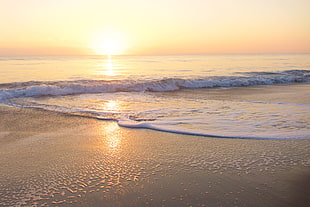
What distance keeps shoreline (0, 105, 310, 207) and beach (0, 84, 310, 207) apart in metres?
0.01

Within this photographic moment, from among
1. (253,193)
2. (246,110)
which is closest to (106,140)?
(253,193)

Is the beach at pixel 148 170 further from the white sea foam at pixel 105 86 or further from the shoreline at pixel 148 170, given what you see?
the white sea foam at pixel 105 86

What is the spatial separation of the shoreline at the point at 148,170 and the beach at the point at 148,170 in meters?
0.01

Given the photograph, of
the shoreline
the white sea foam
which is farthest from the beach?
the white sea foam

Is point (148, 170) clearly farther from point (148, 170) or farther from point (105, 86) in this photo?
point (105, 86)

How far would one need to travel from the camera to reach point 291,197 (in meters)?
2.87

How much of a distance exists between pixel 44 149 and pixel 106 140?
113 cm

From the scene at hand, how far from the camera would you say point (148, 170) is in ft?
11.8

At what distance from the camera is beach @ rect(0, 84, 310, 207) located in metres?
2.88

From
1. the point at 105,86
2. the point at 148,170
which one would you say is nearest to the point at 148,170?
the point at 148,170

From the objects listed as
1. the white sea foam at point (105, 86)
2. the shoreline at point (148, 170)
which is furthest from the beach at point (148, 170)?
the white sea foam at point (105, 86)

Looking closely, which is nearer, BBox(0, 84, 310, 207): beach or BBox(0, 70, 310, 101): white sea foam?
BBox(0, 84, 310, 207): beach

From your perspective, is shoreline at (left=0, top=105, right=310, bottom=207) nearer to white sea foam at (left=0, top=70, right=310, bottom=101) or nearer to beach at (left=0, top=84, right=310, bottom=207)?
beach at (left=0, top=84, right=310, bottom=207)

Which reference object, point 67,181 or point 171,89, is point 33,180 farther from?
point 171,89
